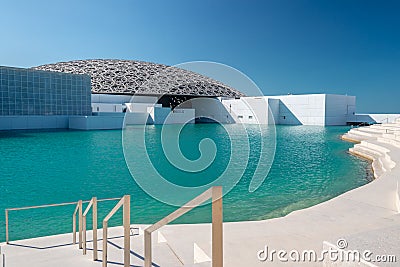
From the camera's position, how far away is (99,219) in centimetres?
499

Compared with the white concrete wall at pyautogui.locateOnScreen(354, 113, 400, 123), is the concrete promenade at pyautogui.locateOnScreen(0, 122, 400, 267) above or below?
below

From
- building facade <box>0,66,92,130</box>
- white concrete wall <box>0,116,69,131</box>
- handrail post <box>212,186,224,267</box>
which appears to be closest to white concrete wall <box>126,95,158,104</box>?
building facade <box>0,66,92,130</box>

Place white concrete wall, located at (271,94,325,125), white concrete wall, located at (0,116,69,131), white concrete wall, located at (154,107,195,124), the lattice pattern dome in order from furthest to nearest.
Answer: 1. the lattice pattern dome
2. white concrete wall, located at (271,94,325,125)
3. white concrete wall, located at (154,107,195,124)
4. white concrete wall, located at (0,116,69,131)

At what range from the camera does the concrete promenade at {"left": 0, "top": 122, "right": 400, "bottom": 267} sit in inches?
88.6

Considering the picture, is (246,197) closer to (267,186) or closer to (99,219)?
(267,186)

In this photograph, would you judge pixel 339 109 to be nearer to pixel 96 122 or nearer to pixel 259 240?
pixel 96 122

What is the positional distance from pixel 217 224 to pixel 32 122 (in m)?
30.5

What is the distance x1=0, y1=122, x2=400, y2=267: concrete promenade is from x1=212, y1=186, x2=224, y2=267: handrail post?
23.2 inches

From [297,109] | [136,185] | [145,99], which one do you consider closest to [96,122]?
[145,99]

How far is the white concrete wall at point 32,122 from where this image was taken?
85.9 feet

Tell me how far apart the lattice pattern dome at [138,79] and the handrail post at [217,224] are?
137ft

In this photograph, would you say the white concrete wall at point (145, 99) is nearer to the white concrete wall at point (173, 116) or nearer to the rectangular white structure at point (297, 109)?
the white concrete wall at point (173, 116)

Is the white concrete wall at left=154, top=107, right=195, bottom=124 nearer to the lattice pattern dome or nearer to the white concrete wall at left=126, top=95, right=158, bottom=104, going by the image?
the white concrete wall at left=126, top=95, right=158, bottom=104

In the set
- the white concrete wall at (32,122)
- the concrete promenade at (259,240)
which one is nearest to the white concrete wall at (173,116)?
the white concrete wall at (32,122)
